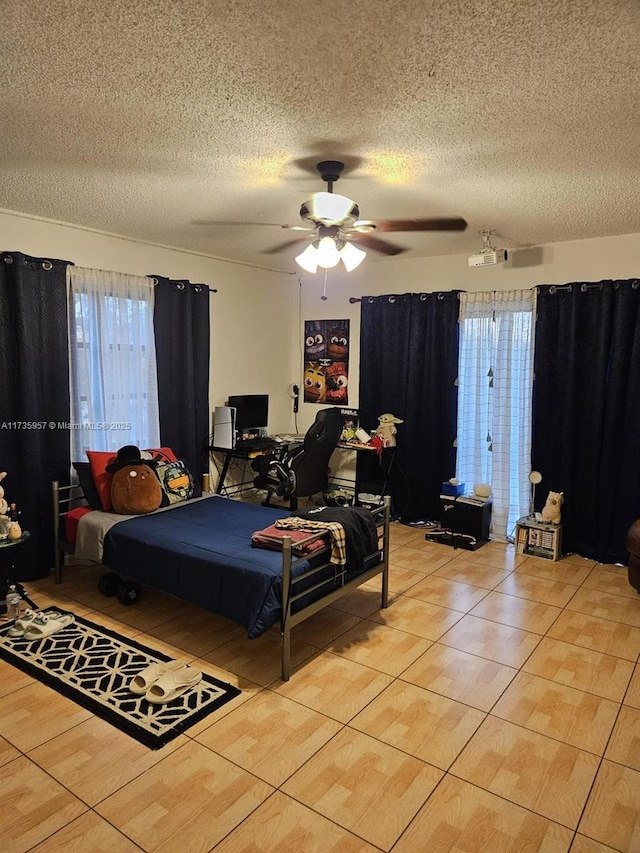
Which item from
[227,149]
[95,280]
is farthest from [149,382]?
[227,149]

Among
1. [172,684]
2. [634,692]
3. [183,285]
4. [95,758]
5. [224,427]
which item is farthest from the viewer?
[224,427]

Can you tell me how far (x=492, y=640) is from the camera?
3240 millimetres

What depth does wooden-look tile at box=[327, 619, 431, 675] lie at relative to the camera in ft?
9.75

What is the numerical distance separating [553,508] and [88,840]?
387cm

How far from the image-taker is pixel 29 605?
3576 millimetres

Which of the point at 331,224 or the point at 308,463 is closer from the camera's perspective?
the point at 331,224

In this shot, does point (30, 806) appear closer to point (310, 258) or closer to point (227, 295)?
point (310, 258)

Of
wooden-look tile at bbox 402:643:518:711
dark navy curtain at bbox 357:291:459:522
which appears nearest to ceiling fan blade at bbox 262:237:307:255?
dark navy curtain at bbox 357:291:459:522

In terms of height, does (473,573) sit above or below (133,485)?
below

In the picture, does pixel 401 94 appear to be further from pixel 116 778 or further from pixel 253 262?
pixel 253 262

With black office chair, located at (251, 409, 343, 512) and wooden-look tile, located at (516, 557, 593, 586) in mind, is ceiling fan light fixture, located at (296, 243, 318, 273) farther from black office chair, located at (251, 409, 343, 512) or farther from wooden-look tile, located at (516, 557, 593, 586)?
wooden-look tile, located at (516, 557, 593, 586)

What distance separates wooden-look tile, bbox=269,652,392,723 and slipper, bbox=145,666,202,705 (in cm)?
40

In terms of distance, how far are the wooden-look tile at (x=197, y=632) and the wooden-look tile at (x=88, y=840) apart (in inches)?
44.3

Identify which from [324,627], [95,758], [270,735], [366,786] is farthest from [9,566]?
[366,786]
